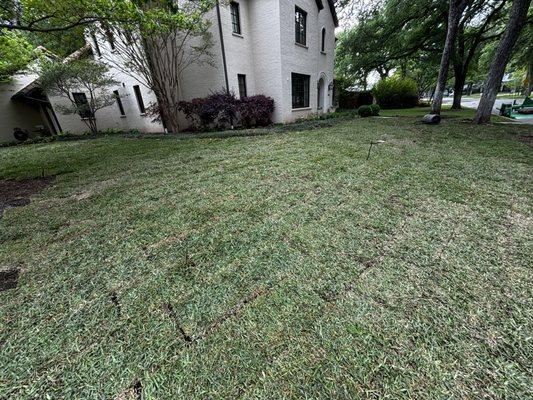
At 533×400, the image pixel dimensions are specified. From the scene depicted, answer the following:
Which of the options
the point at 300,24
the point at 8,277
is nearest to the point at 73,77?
the point at 300,24

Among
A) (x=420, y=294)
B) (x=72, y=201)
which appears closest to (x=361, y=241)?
(x=420, y=294)

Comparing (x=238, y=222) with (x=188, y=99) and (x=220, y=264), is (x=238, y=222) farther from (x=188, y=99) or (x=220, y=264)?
(x=188, y=99)

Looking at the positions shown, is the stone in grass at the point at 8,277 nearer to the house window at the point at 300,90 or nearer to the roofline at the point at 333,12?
the house window at the point at 300,90

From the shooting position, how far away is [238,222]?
230 cm

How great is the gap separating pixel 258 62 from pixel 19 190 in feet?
33.1

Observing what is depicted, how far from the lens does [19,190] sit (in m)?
3.66

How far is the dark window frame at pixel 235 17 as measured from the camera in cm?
956

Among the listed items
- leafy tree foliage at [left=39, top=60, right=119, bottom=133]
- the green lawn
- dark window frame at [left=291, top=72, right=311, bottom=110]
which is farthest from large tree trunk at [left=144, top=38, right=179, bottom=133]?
the green lawn

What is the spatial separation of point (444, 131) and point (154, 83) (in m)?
10.2

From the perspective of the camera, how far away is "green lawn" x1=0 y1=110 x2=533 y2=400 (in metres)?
1.00

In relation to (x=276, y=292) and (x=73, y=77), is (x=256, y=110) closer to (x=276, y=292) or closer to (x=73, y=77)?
(x=73, y=77)

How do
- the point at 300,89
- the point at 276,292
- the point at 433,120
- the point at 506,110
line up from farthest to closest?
the point at 300,89 → the point at 506,110 → the point at 433,120 → the point at 276,292

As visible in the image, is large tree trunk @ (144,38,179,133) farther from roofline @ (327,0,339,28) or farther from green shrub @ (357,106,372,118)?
roofline @ (327,0,339,28)

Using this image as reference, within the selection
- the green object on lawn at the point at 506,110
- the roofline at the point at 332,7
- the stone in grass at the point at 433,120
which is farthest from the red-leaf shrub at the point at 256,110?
the green object on lawn at the point at 506,110
